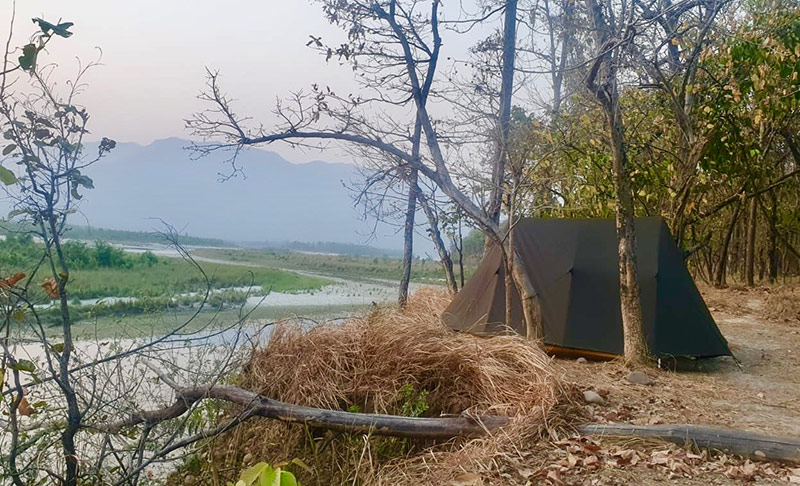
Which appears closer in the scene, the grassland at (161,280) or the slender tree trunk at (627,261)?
the grassland at (161,280)

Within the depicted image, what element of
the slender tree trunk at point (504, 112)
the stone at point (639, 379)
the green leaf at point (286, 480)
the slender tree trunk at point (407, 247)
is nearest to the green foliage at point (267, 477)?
the green leaf at point (286, 480)

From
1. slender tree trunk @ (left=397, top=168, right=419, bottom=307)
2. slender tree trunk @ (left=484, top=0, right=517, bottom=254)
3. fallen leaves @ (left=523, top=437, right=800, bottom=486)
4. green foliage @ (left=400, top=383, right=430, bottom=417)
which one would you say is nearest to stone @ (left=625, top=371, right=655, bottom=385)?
fallen leaves @ (left=523, top=437, right=800, bottom=486)

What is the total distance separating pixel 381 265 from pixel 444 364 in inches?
156

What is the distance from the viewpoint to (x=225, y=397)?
3643mm

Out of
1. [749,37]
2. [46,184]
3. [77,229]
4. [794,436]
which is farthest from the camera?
[749,37]

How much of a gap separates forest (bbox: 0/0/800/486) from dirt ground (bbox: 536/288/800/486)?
0.02 metres

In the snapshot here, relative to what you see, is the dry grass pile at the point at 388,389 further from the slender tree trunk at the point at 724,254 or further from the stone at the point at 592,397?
the slender tree trunk at the point at 724,254

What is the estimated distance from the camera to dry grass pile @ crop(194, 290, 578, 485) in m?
3.37

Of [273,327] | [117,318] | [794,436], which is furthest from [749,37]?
[117,318]

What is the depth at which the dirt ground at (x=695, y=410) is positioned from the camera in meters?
2.86

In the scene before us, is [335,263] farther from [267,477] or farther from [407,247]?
[267,477]

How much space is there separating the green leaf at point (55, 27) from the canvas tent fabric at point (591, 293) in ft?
12.7

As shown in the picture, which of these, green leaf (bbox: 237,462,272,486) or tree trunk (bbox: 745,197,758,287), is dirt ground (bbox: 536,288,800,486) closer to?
green leaf (bbox: 237,462,272,486)

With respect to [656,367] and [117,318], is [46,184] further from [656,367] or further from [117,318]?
[656,367]
